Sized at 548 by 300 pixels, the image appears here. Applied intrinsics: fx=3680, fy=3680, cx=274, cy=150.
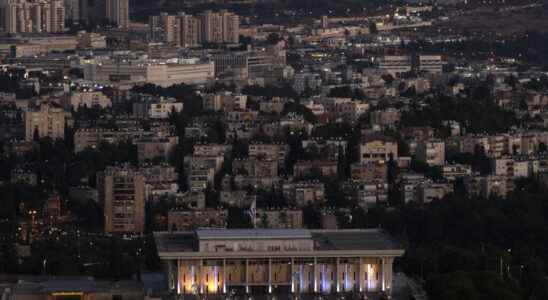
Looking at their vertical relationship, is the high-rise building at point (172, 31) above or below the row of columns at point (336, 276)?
below

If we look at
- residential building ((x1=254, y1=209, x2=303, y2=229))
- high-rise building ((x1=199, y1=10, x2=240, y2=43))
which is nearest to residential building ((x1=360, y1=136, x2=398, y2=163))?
residential building ((x1=254, y1=209, x2=303, y2=229))

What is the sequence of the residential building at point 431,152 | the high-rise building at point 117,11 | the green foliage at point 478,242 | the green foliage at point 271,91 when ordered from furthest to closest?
the high-rise building at point 117,11 < the green foliage at point 271,91 < the residential building at point 431,152 < the green foliage at point 478,242

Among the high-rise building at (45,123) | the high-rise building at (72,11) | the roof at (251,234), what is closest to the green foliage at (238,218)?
the roof at (251,234)

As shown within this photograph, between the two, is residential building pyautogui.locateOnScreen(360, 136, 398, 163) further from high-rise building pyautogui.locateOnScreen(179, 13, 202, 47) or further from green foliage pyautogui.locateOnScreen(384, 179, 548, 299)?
high-rise building pyautogui.locateOnScreen(179, 13, 202, 47)

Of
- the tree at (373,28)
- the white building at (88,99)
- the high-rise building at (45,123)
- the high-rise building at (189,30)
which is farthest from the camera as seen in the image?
the tree at (373,28)

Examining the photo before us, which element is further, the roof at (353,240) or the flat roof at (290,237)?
the roof at (353,240)

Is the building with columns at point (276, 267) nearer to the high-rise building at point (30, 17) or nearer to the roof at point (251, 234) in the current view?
the roof at point (251, 234)

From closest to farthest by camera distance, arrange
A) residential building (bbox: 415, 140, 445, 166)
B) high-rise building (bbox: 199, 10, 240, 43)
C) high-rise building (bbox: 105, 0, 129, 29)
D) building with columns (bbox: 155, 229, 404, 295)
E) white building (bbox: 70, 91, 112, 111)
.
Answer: building with columns (bbox: 155, 229, 404, 295) < residential building (bbox: 415, 140, 445, 166) < white building (bbox: 70, 91, 112, 111) < high-rise building (bbox: 199, 10, 240, 43) < high-rise building (bbox: 105, 0, 129, 29)
